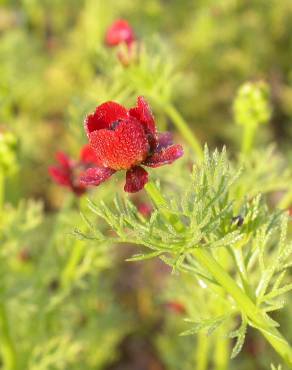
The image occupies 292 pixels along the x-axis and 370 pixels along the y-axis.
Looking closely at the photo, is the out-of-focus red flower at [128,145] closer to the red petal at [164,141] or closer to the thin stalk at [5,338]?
the red petal at [164,141]

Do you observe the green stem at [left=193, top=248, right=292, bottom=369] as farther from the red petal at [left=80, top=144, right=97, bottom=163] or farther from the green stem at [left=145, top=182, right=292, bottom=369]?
the red petal at [left=80, top=144, right=97, bottom=163]

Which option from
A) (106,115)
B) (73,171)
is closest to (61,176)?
(73,171)

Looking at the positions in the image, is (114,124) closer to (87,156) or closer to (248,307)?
(248,307)

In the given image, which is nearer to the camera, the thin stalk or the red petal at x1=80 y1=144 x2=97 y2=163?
the red petal at x1=80 y1=144 x2=97 y2=163

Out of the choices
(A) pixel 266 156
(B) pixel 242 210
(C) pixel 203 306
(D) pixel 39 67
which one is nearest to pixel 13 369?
(C) pixel 203 306

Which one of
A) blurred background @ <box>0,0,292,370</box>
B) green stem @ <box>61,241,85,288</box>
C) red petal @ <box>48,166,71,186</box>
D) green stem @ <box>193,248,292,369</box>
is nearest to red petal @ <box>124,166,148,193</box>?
green stem @ <box>193,248,292,369</box>
